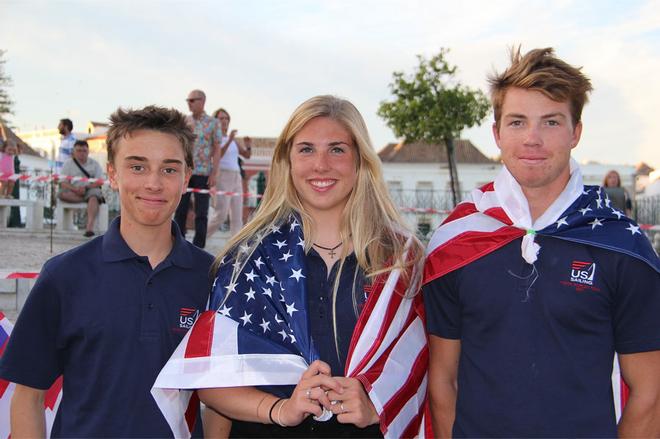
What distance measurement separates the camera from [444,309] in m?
2.87

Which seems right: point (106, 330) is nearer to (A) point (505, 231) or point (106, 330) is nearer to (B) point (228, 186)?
(A) point (505, 231)

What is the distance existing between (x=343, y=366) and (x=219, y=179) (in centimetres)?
833

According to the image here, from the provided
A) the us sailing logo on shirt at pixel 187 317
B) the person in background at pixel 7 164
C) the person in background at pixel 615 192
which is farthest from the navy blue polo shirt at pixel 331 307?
the person in background at pixel 7 164

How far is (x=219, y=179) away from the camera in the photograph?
426 inches

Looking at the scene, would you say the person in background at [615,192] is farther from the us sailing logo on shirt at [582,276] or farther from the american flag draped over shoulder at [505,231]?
the us sailing logo on shirt at [582,276]

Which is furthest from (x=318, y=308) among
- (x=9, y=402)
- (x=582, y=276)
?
(x=9, y=402)

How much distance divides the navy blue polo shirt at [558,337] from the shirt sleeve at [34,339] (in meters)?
1.74

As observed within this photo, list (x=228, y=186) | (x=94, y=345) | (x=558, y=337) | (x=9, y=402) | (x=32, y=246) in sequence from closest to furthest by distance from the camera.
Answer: (x=558, y=337) → (x=94, y=345) → (x=9, y=402) → (x=32, y=246) → (x=228, y=186)

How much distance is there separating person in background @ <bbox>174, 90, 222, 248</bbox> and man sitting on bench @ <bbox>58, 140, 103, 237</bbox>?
2666 mm

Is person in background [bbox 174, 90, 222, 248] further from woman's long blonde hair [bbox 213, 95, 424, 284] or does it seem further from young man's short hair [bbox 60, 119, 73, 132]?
woman's long blonde hair [bbox 213, 95, 424, 284]

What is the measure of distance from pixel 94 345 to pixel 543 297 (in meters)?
1.82

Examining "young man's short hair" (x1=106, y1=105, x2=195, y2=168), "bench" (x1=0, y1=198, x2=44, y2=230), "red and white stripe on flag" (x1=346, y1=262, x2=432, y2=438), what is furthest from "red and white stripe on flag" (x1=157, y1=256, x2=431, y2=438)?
"bench" (x1=0, y1=198, x2=44, y2=230)

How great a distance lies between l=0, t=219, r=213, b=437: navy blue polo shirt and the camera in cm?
264

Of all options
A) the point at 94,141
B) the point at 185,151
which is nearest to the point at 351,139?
the point at 185,151
